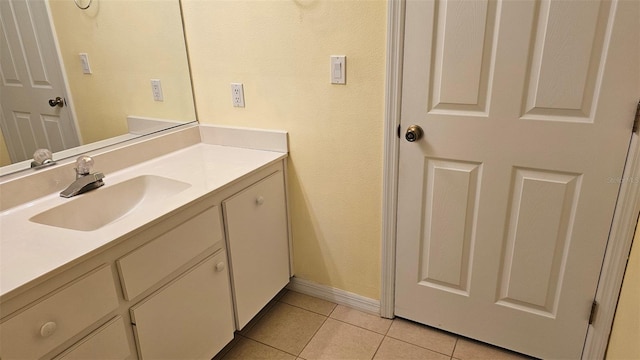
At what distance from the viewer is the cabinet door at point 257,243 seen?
1.69 metres

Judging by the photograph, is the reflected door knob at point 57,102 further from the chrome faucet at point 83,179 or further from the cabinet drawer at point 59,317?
the cabinet drawer at point 59,317

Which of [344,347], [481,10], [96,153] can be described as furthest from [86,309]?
[481,10]

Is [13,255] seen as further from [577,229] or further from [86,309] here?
[577,229]

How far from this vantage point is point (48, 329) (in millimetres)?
1011

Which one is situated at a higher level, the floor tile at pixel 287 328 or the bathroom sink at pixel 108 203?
the bathroom sink at pixel 108 203

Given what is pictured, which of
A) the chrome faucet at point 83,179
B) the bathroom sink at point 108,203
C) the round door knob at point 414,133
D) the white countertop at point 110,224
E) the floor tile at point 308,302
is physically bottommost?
the floor tile at point 308,302

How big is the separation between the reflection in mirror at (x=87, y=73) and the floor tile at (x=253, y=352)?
3.54 ft

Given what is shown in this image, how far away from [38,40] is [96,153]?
17.8 inches

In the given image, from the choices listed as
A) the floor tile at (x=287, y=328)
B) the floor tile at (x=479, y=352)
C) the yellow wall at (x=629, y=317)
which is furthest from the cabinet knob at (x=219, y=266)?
the yellow wall at (x=629, y=317)

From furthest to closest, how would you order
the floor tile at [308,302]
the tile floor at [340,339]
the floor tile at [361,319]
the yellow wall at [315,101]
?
the floor tile at [308,302] < the floor tile at [361,319] < the tile floor at [340,339] < the yellow wall at [315,101]

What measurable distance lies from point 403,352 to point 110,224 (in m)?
1.32

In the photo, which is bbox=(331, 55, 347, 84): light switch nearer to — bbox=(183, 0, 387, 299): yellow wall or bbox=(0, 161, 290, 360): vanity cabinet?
bbox=(183, 0, 387, 299): yellow wall

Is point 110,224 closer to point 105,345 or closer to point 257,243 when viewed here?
point 105,345

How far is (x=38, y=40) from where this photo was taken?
4.80 ft
